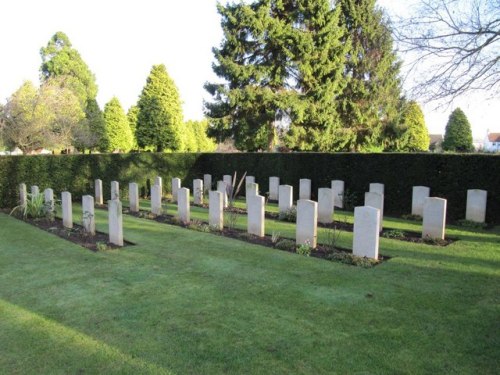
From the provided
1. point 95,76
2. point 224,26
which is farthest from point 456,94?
point 95,76

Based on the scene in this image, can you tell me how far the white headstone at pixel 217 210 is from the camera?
9.31 m

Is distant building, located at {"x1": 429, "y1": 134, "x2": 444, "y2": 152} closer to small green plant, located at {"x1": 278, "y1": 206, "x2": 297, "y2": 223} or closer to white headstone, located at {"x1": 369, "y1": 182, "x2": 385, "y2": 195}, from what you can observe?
→ white headstone, located at {"x1": 369, "y1": 182, "x2": 385, "y2": 195}

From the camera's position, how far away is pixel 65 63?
45.2 meters

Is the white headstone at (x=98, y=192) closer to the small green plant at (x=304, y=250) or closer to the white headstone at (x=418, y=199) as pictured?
the small green plant at (x=304, y=250)

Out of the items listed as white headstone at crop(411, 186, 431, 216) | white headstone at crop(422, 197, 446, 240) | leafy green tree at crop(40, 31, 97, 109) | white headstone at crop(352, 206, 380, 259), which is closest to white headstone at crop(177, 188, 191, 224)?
white headstone at crop(352, 206, 380, 259)

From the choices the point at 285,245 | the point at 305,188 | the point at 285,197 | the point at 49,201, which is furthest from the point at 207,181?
the point at 285,245

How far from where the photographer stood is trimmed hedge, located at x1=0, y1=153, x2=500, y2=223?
35.9 feet

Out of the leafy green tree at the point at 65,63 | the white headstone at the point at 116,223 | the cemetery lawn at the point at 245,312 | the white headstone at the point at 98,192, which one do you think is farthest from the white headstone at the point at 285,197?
the leafy green tree at the point at 65,63

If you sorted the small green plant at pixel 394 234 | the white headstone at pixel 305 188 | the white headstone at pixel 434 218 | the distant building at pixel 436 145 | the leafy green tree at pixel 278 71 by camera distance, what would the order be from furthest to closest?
the distant building at pixel 436 145, the leafy green tree at pixel 278 71, the white headstone at pixel 305 188, the small green plant at pixel 394 234, the white headstone at pixel 434 218

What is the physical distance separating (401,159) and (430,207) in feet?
14.5

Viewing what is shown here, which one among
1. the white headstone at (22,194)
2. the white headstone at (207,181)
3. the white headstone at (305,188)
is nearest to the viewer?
the white headstone at (22,194)

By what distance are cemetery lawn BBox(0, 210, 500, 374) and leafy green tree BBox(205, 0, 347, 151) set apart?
16.3 meters

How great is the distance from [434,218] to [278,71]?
16562 millimetres

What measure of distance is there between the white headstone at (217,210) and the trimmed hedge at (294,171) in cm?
597
